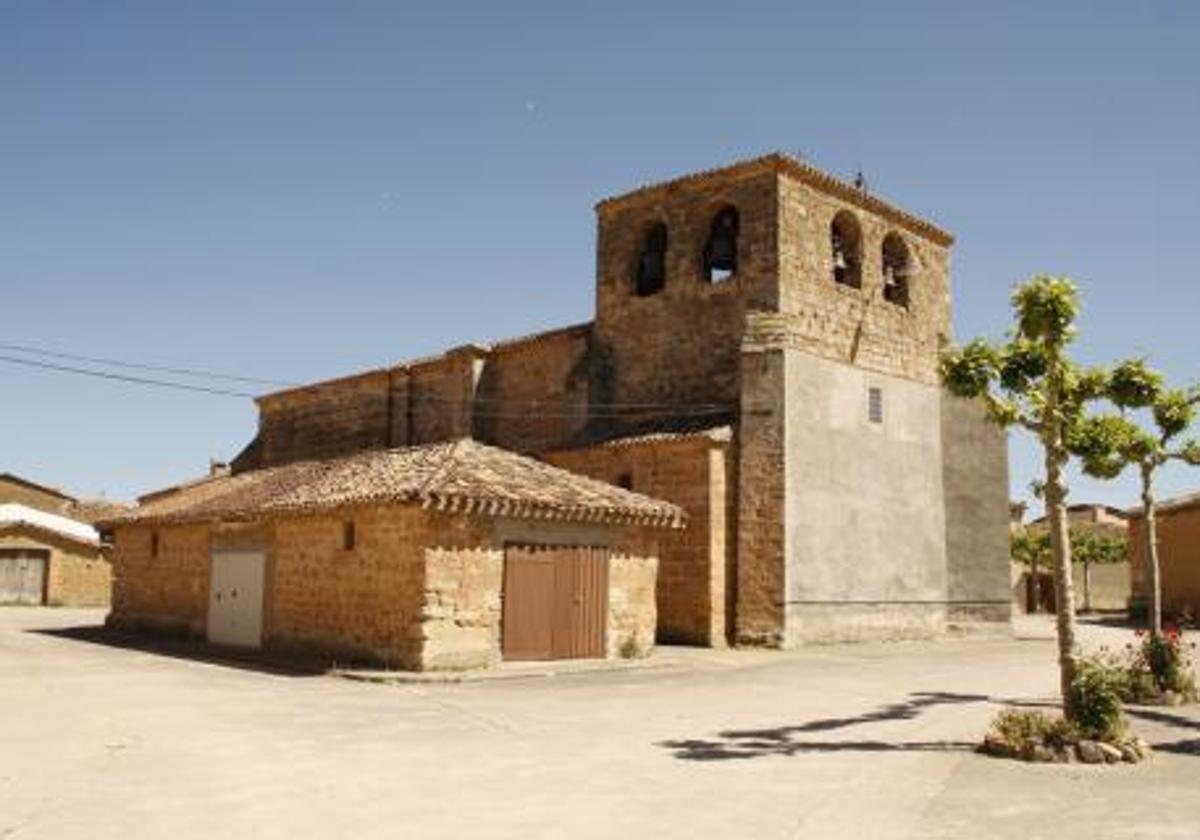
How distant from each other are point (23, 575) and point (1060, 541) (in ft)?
129

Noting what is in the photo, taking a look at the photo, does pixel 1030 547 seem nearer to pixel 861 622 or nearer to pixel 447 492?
pixel 861 622

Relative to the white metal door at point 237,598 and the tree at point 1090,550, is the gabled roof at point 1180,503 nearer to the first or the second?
the tree at point 1090,550

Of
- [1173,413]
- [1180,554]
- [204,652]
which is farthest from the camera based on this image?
[1180,554]

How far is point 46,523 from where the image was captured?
4162cm

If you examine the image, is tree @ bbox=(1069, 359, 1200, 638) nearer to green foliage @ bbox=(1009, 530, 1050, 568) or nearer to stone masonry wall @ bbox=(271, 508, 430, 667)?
stone masonry wall @ bbox=(271, 508, 430, 667)

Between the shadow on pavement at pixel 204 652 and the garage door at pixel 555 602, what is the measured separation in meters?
3.18

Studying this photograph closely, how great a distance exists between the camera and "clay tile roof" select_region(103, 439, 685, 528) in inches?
685

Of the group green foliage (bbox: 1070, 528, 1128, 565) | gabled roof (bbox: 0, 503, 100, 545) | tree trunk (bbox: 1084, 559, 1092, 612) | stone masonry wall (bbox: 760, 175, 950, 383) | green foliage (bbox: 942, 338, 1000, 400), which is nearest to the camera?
green foliage (bbox: 942, 338, 1000, 400)

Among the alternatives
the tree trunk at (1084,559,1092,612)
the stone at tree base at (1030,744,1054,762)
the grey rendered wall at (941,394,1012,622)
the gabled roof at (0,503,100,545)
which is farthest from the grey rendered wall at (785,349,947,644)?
the gabled roof at (0,503,100,545)

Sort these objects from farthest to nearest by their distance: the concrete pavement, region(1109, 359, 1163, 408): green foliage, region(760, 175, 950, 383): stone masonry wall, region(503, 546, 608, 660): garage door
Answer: region(760, 175, 950, 383): stone masonry wall, region(503, 546, 608, 660): garage door, region(1109, 359, 1163, 408): green foliage, the concrete pavement

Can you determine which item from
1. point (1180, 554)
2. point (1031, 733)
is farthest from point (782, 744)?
point (1180, 554)

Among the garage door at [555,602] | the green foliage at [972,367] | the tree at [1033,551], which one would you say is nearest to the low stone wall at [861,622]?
the garage door at [555,602]

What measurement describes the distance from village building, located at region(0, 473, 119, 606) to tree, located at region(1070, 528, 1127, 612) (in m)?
40.6

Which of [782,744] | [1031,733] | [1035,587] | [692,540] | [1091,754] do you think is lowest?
[782,744]
